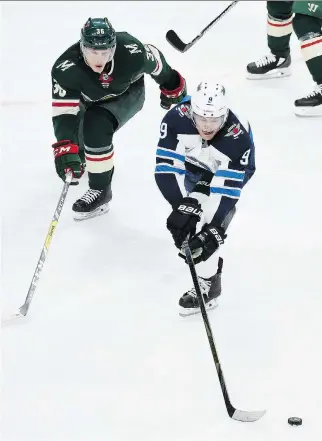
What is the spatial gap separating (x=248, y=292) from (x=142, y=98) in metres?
1.26

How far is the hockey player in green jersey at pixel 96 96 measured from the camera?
442 centimetres

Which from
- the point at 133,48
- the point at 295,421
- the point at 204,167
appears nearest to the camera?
the point at 295,421

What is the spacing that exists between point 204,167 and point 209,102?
0.42m

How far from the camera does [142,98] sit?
483cm

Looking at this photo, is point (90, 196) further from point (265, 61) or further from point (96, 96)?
point (265, 61)

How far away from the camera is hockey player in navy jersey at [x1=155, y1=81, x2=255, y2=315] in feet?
12.4

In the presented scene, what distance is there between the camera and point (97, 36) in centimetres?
433

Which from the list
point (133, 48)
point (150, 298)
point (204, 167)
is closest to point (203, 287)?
point (150, 298)

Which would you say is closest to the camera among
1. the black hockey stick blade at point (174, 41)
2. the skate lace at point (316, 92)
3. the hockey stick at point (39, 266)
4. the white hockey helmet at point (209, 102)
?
the white hockey helmet at point (209, 102)

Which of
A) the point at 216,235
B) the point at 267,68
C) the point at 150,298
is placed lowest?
the point at 150,298

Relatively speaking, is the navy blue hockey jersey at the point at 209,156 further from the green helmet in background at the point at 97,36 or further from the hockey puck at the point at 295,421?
the hockey puck at the point at 295,421

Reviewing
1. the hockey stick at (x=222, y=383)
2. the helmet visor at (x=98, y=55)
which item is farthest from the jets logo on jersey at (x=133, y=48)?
the hockey stick at (x=222, y=383)

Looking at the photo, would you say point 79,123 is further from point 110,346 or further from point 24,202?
point 110,346

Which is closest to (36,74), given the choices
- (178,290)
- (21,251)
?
(21,251)
